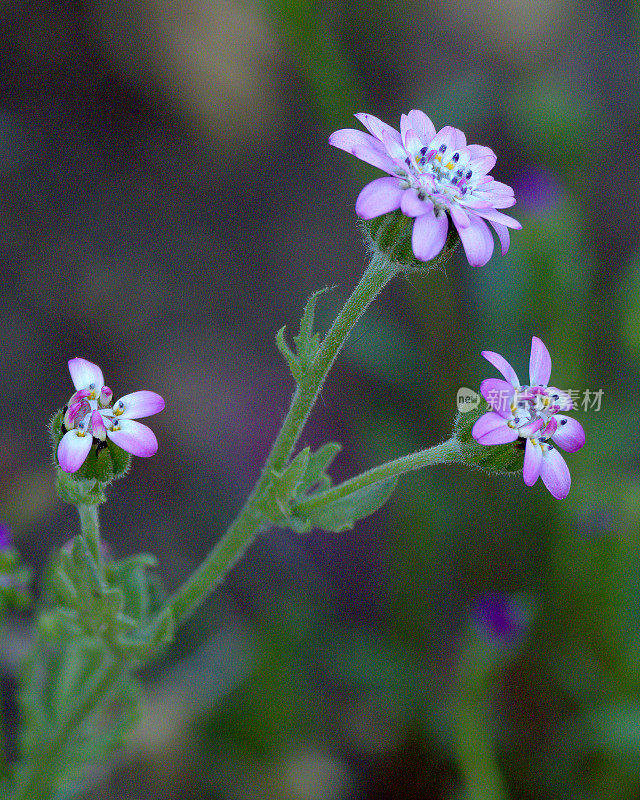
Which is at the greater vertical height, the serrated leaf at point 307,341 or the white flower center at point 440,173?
the white flower center at point 440,173

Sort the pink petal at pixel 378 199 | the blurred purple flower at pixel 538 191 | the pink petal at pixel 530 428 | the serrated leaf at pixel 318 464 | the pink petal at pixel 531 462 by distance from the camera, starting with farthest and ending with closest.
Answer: the blurred purple flower at pixel 538 191
the serrated leaf at pixel 318 464
the pink petal at pixel 530 428
the pink petal at pixel 531 462
the pink petal at pixel 378 199

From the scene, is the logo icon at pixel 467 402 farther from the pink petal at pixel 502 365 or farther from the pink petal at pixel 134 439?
the pink petal at pixel 134 439

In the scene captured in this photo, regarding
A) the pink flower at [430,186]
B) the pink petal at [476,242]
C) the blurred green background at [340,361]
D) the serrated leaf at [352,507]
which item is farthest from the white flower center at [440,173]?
the blurred green background at [340,361]

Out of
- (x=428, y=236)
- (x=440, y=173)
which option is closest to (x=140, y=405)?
(x=428, y=236)

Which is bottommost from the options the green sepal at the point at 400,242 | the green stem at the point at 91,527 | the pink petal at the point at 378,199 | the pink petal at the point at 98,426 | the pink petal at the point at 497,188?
the green stem at the point at 91,527

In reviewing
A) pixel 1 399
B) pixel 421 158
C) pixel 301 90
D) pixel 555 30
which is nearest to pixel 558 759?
pixel 421 158

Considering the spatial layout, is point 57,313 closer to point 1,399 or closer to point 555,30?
Answer: point 1,399
